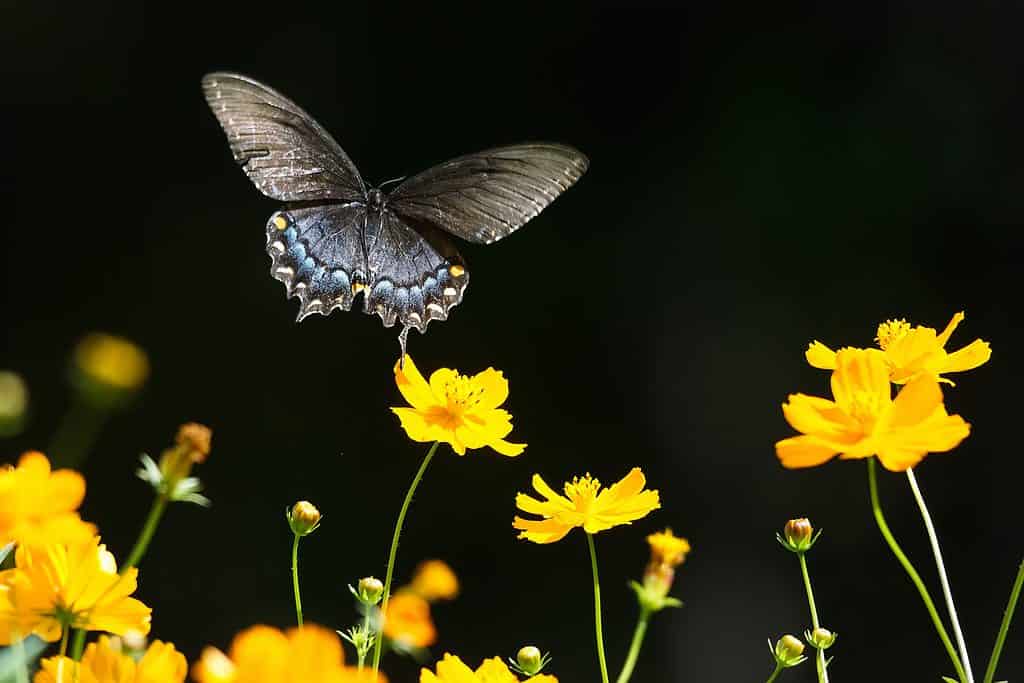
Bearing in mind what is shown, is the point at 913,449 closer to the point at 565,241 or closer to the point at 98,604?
the point at 98,604

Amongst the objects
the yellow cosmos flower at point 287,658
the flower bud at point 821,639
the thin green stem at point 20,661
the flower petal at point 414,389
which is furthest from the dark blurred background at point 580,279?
the yellow cosmos flower at point 287,658

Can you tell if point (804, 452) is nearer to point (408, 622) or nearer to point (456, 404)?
point (408, 622)

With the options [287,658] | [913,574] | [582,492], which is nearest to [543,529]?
[582,492]

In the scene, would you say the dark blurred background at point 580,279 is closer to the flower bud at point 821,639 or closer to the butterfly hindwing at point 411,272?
the butterfly hindwing at point 411,272

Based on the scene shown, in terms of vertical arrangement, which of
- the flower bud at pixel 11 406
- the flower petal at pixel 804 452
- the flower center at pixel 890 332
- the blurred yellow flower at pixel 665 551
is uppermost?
the flower bud at pixel 11 406

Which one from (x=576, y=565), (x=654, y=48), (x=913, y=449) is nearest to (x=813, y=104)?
(x=654, y=48)

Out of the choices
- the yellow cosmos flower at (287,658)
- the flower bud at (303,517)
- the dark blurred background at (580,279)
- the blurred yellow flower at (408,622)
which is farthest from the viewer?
the dark blurred background at (580,279)
